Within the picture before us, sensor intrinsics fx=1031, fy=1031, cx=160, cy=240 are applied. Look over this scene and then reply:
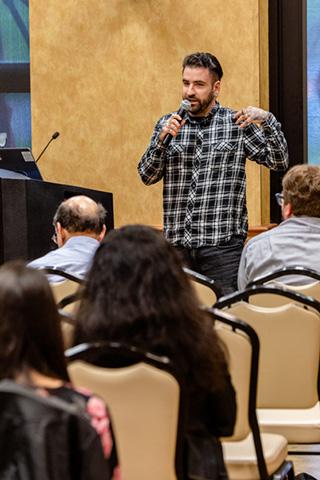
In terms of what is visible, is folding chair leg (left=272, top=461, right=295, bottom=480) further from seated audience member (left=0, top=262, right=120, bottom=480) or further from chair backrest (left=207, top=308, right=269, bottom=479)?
seated audience member (left=0, top=262, right=120, bottom=480)

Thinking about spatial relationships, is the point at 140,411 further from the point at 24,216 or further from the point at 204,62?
the point at 24,216

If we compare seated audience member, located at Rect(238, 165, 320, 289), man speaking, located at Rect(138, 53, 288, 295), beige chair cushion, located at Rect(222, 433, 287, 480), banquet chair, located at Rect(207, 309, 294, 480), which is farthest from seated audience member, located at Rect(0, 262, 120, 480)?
man speaking, located at Rect(138, 53, 288, 295)

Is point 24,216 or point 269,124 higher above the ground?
point 269,124

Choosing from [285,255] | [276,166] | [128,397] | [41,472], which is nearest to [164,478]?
[128,397]

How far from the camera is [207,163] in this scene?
5.18m

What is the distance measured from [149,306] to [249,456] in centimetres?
81

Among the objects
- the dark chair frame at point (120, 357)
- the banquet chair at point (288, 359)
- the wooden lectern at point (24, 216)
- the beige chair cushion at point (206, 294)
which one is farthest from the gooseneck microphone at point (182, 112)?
the dark chair frame at point (120, 357)

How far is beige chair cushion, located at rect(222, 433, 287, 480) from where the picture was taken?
2666mm

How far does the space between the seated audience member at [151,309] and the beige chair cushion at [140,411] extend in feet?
0.21

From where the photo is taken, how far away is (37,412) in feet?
4.30

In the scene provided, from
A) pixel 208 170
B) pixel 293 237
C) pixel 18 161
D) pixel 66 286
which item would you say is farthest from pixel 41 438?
pixel 18 161

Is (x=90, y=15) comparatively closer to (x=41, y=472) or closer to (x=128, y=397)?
(x=128, y=397)

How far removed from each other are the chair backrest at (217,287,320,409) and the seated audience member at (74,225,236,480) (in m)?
0.78

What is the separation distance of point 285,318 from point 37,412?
172 centimetres
